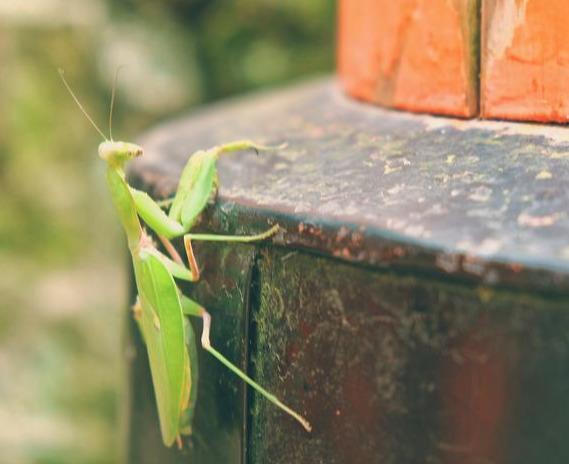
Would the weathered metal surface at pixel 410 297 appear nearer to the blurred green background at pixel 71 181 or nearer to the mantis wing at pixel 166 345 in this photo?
the mantis wing at pixel 166 345

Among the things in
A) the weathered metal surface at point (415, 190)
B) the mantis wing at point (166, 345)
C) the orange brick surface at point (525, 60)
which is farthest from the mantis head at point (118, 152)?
the orange brick surface at point (525, 60)

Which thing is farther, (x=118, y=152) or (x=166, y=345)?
(x=118, y=152)

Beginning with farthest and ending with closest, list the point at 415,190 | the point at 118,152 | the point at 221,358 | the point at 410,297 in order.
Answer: the point at 118,152
the point at 221,358
the point at 415,190
the point at 410,297

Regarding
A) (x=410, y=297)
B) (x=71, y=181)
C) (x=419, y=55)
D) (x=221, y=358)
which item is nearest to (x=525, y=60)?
(x=419, y=55)

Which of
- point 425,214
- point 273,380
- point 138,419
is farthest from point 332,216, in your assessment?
point 138,419

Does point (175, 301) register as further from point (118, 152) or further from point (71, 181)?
point (71, 181)

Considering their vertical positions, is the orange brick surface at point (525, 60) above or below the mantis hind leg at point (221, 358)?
above

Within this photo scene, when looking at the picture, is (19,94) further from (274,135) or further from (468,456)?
(468,456)
